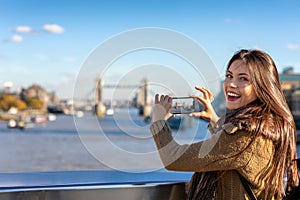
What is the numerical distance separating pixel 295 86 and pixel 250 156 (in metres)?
38.6

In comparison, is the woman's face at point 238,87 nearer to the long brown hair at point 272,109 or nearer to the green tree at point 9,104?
the long brown hair at point 272,109

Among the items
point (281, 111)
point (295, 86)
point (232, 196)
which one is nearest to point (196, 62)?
point (281, 111)

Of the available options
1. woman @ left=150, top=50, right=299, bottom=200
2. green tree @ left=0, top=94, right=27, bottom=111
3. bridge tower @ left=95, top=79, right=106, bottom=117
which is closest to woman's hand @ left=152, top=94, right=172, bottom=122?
woman @ left=150, top=50, right=299, bottom=200

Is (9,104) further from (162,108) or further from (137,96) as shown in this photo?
(162,108)

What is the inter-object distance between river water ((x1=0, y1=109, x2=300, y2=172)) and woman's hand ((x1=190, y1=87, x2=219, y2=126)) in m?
0.04

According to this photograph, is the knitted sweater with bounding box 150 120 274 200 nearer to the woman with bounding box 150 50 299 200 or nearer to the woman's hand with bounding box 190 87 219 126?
the woman with bounding box 150 50 299 200

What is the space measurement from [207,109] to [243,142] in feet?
0.68

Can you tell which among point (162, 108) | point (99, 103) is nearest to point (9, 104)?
point (99, 103)

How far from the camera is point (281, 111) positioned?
99 centimetres

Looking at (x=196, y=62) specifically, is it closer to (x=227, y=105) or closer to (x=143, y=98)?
(x=227, y=105)

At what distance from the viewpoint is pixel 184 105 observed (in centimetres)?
101

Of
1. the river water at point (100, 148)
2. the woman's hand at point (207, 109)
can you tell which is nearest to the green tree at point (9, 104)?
the river water at point (100, 148)

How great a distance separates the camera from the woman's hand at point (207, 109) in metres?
1.08

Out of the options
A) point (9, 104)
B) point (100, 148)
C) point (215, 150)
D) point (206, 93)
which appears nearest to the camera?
point (215, 150)
